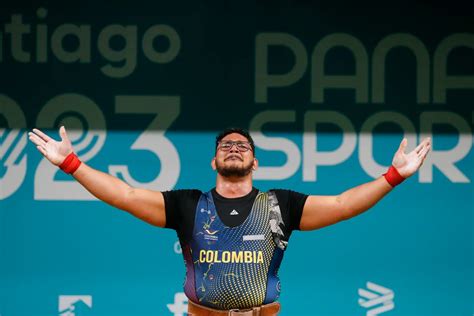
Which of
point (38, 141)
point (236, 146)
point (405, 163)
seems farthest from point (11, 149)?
point (405, 163)

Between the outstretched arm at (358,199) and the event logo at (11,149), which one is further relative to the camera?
the event logo at (11,149)

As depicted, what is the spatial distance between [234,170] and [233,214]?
0.21 m

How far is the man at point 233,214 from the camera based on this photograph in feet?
10.8

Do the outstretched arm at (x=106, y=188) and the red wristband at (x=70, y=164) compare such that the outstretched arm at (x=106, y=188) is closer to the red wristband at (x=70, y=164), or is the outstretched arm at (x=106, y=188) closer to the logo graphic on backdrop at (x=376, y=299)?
the red wristband at (x=70, y=164)

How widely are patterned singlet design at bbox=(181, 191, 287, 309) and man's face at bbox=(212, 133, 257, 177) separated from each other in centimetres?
17

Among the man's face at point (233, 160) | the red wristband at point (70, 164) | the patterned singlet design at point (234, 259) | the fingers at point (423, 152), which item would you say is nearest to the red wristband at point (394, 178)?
the fingers at point (423, 152)

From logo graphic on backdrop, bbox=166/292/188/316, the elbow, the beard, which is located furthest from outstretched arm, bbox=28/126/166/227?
logo graphic on backdrop, bbox=166/292/188/316

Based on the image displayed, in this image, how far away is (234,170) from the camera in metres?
3.45

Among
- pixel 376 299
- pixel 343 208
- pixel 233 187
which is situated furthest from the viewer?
pixel 376 299

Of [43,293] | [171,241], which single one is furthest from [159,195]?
[43,293]

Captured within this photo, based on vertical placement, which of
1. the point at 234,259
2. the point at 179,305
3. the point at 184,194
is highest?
the point at 184,194

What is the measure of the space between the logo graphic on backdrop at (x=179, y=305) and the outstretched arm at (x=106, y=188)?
151cm

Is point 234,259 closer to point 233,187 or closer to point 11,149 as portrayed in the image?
point 233,187

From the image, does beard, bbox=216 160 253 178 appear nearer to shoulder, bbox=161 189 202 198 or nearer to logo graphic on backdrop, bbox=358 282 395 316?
shoulder, bbox=161 189 202 198
